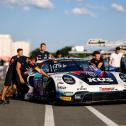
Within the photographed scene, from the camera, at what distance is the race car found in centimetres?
1156

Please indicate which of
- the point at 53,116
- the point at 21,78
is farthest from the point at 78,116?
the point at 21,78

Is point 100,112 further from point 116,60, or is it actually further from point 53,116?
point 116,60

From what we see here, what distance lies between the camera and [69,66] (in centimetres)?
1291

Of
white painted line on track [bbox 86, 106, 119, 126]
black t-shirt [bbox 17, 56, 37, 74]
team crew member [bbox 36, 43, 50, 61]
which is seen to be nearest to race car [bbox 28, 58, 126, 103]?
white painted line on track [bbox 86, 106, 119, 126]

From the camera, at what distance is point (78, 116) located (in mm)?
9594

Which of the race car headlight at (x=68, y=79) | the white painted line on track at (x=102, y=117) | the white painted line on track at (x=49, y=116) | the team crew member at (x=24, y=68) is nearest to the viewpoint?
the white painted line on track at (x=102, y=117)

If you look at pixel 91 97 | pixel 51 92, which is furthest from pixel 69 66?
pixel 91 97

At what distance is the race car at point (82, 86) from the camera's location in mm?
11562

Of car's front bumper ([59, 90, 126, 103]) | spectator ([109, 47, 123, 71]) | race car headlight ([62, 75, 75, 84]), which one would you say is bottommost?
car's front bumper ([59, 90, 126, 103])

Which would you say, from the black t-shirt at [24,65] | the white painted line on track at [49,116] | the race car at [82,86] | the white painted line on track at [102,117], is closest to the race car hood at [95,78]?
the race car at [82,86]

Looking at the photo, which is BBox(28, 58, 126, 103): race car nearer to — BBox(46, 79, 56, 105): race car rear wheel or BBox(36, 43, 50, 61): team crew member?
BBox(46, 79, 56, 105): race car rear wheel

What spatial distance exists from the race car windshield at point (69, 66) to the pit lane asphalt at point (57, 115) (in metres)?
1.24

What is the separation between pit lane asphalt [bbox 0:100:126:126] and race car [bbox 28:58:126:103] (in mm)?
246

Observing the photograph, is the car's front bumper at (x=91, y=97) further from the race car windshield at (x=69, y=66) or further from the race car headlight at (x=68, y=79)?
the race car windshield at (x=69, y=66)
